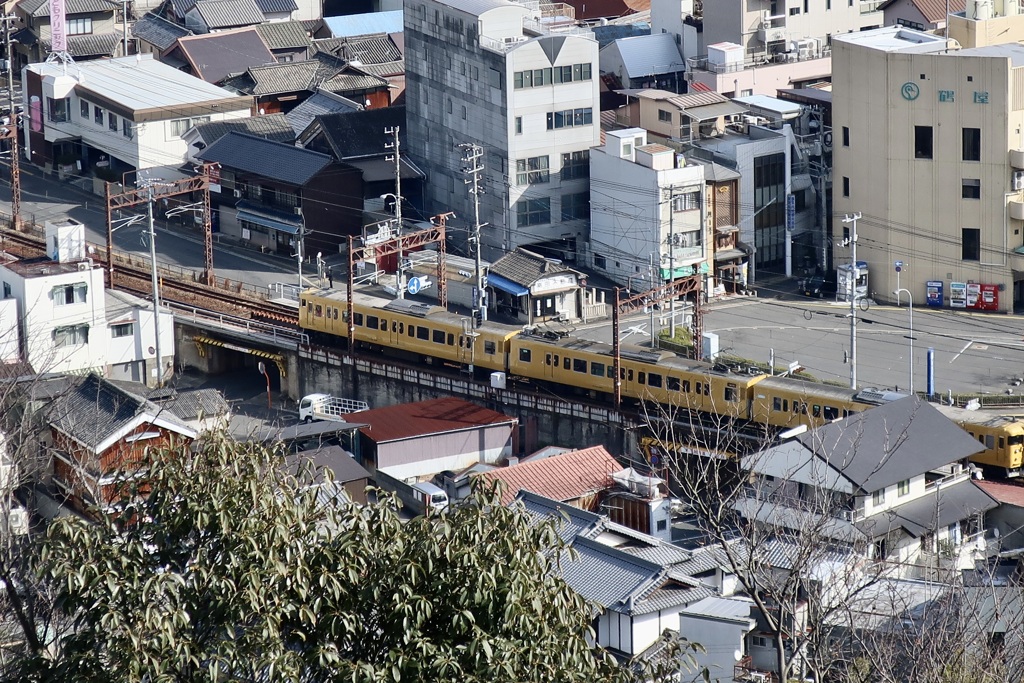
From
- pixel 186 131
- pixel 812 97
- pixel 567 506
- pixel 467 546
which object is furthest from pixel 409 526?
pixel 186 131

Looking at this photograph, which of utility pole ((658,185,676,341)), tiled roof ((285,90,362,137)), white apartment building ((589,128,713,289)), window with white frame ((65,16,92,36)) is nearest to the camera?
utility pole ((658,185,676,341))

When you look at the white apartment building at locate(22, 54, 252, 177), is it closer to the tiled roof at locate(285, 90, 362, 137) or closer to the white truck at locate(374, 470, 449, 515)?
the tiled roof at locate(285, 90, 362, 137)

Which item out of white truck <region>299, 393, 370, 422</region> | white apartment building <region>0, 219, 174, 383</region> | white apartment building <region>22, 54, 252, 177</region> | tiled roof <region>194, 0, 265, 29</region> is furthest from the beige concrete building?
tiled roof <region>194, 0, 265, 29</region>

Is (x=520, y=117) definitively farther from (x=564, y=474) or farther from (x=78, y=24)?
(x=78, y=24)

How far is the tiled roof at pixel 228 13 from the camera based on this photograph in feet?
174

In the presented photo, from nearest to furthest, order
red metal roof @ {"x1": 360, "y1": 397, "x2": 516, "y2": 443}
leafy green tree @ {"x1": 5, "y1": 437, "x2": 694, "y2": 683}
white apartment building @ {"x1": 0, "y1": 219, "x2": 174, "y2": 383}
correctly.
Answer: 1. leafy green tree @ {"x1": 5, "y1": 437, "x2": 694, "y2": 683}
2. red metal roof @ {"x1": 360, "y1": 397, "x2": 516, "y2": 443}
3. white apartment building @ {"x1": 0, "y1": 219, "x2": 174, "y2": 383}

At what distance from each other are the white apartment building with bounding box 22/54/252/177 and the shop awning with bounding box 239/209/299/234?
3.73 meters

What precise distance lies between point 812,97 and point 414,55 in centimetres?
920

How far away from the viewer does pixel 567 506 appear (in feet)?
81.1

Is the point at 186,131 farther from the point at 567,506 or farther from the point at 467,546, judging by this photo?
the point at 467,546

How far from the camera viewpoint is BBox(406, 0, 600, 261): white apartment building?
39938 mm

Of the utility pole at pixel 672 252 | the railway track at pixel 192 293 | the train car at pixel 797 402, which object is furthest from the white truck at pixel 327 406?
the train car at pixel 797 402

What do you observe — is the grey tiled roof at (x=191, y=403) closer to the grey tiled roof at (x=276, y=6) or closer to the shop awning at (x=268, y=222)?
the shop awning at (x=268, y=222)

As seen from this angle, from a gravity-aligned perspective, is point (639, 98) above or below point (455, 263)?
above
